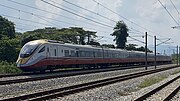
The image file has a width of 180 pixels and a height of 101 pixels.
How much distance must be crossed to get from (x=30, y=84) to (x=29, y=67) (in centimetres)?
909

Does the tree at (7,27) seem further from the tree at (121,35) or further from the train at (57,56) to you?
the tree at (121,35)

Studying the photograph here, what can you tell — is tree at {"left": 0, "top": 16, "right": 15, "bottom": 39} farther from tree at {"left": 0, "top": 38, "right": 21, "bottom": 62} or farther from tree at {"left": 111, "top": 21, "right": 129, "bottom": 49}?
tree at {"left": 111, "top": 21, "right": 129, "bottom": 49}

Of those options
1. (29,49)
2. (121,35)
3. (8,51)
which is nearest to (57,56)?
(29,49)

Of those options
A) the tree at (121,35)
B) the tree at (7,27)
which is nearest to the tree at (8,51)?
the tree at (7,27)

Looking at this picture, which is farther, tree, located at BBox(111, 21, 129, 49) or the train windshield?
tree, located at BBox(111, 21, 129, 49)

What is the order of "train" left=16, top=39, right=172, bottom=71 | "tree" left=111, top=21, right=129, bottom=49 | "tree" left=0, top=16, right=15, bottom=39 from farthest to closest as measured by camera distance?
"tree" left=111, top=21, right=129, bottom=49 → "tree" left=0, top=16, right=15, bottom=39 → "train" left=16, top=39, right=172, bottom=71

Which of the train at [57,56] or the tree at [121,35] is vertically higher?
the tree at [121,35]

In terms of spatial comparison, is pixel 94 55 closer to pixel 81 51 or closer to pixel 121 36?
pixel 81 51

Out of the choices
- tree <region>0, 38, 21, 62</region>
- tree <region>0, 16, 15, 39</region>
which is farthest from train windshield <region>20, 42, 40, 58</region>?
tree <region>0, 16, 15, 39</region>

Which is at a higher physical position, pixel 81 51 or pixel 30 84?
Result: pixel 81 51

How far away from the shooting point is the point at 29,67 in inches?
1129

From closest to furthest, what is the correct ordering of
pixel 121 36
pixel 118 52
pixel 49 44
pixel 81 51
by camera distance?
1. pixel 49 44
2. pixel 81 51
3. pixel 118 52
4. pixel 121 36

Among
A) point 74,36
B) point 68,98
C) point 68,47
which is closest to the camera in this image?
→ point 68,98

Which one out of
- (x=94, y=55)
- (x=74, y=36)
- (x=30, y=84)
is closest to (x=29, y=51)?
(x=30, y=84)
